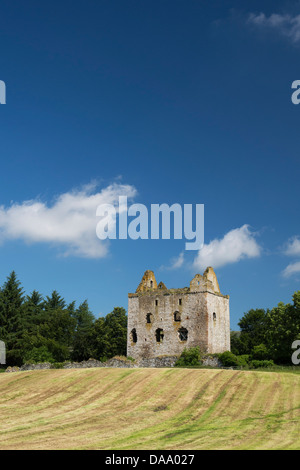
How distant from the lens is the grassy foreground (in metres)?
17.1

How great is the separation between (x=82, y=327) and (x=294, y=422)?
2935 inches

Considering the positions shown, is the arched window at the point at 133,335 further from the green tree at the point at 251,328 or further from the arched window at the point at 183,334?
the green tree at the point at 251,328

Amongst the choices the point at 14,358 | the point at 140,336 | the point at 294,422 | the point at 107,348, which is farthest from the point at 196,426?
the point at 14,358

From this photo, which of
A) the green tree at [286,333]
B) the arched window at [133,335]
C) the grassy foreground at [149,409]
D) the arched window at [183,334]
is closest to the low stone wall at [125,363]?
the arched window at [183,334]

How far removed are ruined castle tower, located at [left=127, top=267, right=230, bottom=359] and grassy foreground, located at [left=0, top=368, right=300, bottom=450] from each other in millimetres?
17637

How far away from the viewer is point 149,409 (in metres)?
24.8

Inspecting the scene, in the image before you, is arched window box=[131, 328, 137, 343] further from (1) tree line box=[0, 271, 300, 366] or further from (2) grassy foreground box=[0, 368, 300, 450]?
(2) grassy foreground box=[0, 368, 300, 450]

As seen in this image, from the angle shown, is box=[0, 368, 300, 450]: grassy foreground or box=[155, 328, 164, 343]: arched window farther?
box=[155, 328, 164, 343]: arched window

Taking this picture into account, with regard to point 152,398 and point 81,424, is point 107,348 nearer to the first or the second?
point 152,398

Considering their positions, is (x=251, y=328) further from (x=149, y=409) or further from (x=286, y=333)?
(x=149, y=409)

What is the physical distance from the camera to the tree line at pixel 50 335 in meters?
61.3

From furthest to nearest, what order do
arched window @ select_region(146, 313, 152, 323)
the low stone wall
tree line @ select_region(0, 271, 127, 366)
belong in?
tree line @ select_region(0, 271, 127, 366) → arched window @ select_region(146, 313, 152, 323) → the low stone wall

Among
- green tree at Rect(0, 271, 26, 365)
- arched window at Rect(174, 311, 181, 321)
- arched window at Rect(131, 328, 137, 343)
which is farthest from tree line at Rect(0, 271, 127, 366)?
arched window at Rect(174, 311, 181, 321)

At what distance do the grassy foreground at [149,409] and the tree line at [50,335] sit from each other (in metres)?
23.6
